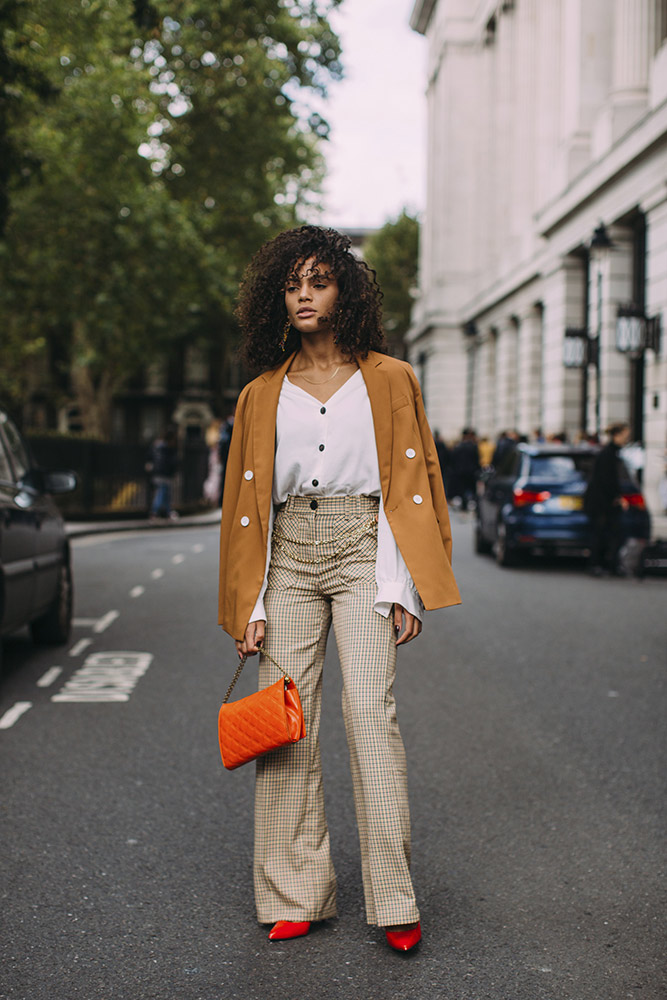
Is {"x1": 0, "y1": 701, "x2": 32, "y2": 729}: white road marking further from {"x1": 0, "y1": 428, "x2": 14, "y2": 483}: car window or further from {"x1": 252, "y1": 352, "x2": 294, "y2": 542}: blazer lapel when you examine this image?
{"x1": 252, "y1": 352, "x2": 294, "y2": 542}: blazer lapel

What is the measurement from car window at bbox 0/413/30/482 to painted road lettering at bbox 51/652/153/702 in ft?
4.40

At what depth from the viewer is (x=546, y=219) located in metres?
30.4

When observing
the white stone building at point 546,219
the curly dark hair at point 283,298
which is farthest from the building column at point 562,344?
the curly dark hair at point 283,298

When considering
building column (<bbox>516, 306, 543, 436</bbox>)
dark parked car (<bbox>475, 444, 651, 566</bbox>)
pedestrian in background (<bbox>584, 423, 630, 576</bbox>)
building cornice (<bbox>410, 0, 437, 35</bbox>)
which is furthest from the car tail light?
building cornice (<bbox>410, 0, 437, 35</bbox>)

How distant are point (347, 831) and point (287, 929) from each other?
1.09 metres

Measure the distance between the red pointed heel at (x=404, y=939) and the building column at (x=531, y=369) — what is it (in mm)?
31345

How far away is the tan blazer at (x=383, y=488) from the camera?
3.16m

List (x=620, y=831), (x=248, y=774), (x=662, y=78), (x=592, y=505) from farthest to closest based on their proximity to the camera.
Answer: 1. (x=662, y=78)
2. (x=592, y=505)
3. (x=248, y=774)
4. (x=620, y=831)

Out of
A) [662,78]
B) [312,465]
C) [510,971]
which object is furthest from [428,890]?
[662,78]

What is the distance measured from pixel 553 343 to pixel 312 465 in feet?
93.3

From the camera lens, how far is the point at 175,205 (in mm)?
32281

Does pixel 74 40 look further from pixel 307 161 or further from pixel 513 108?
pixel 513 108

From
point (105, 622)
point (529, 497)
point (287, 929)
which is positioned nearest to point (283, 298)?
point (287, 929)

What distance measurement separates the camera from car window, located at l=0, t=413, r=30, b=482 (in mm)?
7728
